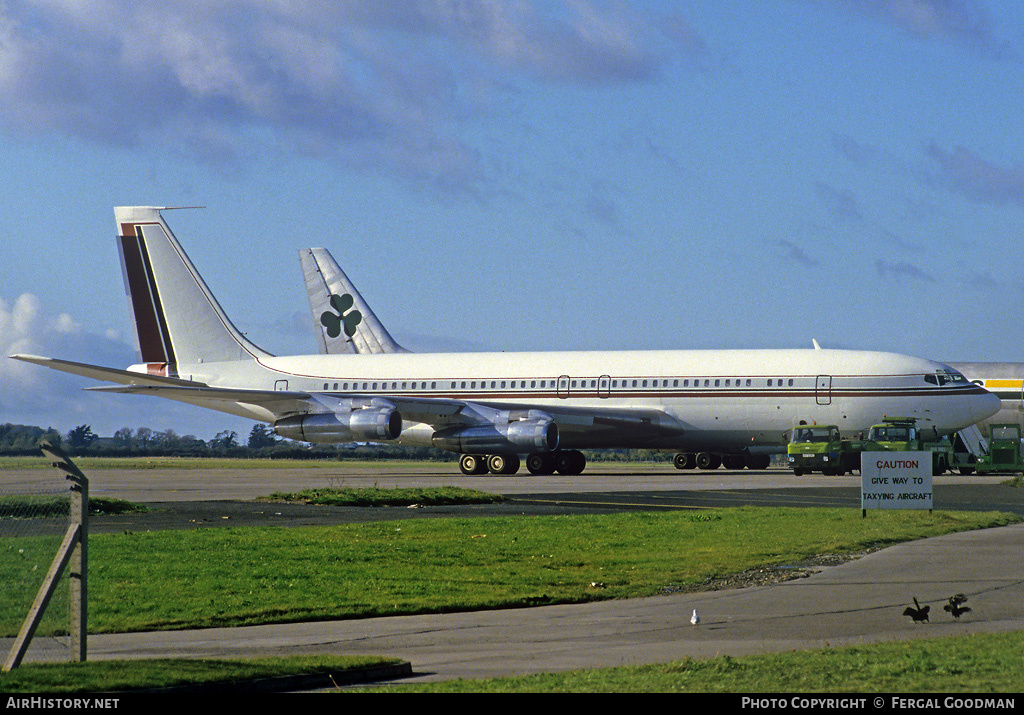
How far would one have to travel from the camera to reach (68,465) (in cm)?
847

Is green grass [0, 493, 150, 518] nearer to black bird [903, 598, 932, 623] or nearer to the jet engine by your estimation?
black bird [903, 598, 932, 623]

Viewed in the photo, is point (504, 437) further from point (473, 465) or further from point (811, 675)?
point (811, 675)

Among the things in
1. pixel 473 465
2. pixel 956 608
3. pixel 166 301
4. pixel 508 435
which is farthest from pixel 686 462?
pixel 956 608

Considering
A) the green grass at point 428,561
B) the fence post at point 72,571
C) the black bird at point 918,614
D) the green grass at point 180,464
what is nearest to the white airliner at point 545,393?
the green grass at point 180,464

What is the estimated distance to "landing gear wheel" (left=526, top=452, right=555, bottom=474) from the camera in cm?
4669

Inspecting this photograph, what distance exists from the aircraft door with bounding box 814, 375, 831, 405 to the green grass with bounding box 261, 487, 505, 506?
1848 cm

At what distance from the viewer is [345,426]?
44750 mm

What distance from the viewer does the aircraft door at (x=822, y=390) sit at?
43.4 metres

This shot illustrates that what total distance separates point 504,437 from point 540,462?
2854mm

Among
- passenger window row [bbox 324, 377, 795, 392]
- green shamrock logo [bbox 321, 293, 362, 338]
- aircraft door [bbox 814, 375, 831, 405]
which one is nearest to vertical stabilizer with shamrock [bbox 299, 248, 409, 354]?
green shamrock logo [bbox 321, 293, 362, 338]

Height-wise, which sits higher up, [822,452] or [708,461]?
[822,452]

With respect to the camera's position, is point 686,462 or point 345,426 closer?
point 345,426

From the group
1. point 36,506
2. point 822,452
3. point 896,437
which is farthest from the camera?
point 822,452

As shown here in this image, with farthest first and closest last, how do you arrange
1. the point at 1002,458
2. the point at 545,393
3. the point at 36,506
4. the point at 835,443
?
the point at 545,393 < the point at 1002,458 < the point at 835,443 < the point at 36,506
